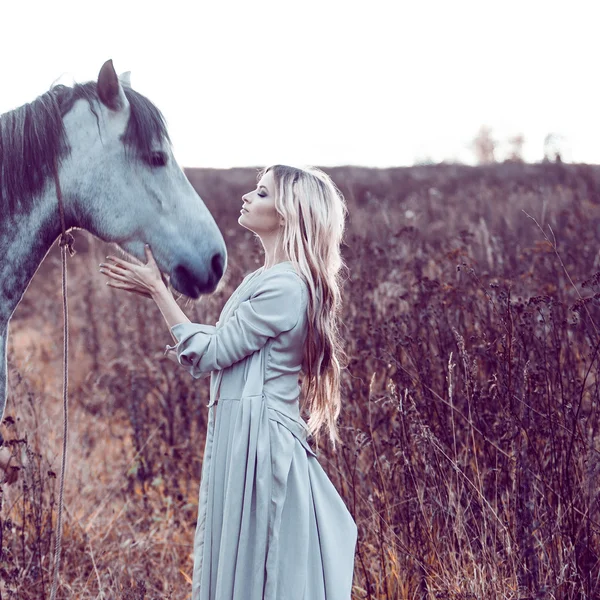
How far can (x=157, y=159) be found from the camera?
6.68ft

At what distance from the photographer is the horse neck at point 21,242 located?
1.96 meters

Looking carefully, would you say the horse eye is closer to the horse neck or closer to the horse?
the horse

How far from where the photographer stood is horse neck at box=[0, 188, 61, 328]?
6.44ft

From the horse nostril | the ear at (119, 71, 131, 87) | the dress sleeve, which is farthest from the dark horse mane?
the dress sleeve

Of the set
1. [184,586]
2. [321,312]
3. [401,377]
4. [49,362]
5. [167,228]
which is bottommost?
[184,586]

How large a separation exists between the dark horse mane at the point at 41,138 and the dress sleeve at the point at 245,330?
0.58 meters

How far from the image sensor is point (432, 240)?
7.79 m

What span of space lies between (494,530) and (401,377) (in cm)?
78

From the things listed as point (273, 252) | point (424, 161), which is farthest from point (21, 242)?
point (424, 161)

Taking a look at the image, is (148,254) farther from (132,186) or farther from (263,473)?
(263,473)

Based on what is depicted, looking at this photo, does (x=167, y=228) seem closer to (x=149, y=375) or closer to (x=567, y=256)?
(x=149, y=375)

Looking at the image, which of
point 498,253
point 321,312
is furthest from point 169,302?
point 498,253

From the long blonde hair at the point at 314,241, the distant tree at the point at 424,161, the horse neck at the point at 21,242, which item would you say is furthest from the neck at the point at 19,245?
the distant tree at the point at 424,161

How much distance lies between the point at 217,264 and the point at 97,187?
0.45 metres
